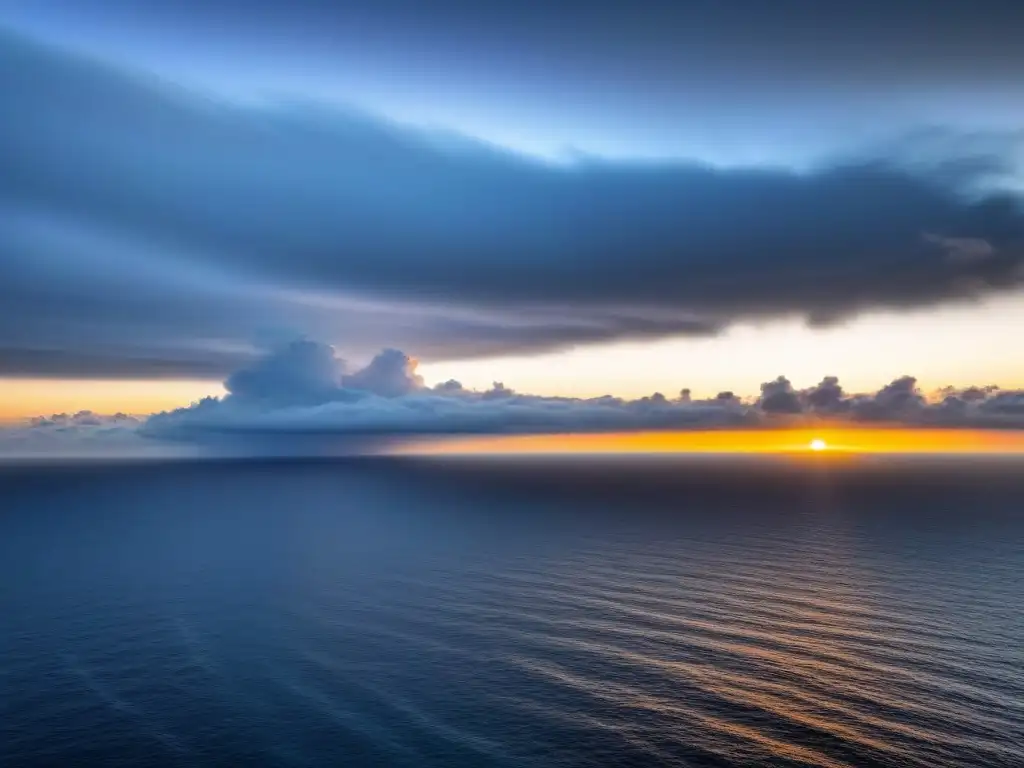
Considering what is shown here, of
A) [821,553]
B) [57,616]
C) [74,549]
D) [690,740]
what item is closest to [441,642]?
[690,740]

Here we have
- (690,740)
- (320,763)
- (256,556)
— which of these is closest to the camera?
(320,763)

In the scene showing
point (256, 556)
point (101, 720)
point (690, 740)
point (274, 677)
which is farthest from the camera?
point (256, 556)

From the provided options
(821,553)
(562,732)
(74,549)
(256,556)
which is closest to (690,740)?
(562,732)

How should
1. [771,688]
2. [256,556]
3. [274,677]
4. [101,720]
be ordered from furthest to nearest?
[256,556] < [274,677] < [771,688] < [101,720]

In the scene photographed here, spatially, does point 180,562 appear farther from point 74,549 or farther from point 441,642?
point 441,642

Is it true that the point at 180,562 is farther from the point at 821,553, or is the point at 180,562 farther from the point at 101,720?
the point at 821,553

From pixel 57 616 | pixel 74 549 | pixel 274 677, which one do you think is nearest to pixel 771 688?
pixel 274 677

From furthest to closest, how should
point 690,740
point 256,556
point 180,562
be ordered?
point 256,556
point 180,562
point 690,740

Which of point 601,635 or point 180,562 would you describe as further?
point 180,562

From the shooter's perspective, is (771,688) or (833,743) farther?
(771,688)
